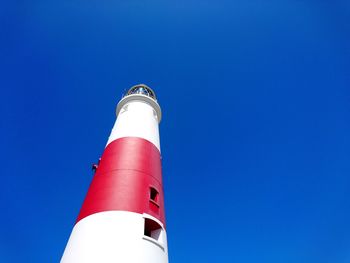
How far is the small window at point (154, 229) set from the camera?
8.11 metres

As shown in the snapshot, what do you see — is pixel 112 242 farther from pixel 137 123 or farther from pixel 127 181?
pixel 137 123

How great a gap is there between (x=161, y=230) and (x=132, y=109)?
20.8ft

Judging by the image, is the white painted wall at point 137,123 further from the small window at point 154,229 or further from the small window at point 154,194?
the small window at point 154,229

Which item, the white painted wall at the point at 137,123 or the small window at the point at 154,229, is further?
the white painted wall at the point at 137,123

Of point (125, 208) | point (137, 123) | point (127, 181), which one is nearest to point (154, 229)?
point (125, 208)

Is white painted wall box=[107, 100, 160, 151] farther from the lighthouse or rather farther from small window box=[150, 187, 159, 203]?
small window box=[150, 187, 159, 203]

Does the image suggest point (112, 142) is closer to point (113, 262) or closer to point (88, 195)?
point (88, 195)

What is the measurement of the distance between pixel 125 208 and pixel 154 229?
1.33m

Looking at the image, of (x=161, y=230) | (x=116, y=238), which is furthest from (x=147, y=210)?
(x=116, y=238)

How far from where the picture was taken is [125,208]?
7734 millimetres

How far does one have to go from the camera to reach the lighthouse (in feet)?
22.3

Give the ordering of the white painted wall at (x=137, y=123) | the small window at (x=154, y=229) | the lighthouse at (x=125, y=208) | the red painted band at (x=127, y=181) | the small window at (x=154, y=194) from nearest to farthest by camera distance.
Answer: the lighthouse at (x=125, y=208), the red painted band at (x=127, y=181), the small window at (x=154, y=229), the small window at (x=154, y=194), the white painted wall at (x=137, y=123)

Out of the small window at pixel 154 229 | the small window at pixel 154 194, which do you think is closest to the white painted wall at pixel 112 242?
the small window at pixel 154 229

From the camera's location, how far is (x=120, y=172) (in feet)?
29.1
